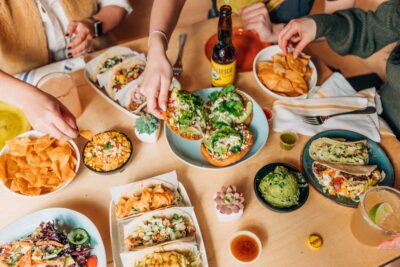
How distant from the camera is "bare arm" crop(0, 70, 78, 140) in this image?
3.90ft

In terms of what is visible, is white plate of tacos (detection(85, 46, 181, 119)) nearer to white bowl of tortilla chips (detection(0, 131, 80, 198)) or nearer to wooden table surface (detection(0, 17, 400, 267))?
wooden table surface (detection(0, 17, 400, 267))

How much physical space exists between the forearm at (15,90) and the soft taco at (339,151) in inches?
42.2

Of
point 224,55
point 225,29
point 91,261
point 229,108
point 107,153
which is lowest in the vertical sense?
point 91,261

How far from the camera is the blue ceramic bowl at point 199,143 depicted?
4.35 feet

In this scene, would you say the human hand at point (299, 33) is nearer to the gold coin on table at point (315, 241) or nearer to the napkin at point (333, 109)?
the napkin at point (333, 109)

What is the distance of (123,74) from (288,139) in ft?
2.55

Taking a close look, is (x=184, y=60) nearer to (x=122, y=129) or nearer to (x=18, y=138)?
(x=122, y=129)

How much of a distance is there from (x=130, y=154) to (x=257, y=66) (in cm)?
74

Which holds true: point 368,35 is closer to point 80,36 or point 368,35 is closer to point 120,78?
point 120,78

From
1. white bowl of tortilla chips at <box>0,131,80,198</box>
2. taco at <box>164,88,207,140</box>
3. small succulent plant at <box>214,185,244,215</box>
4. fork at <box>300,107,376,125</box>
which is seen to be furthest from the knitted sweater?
white bowl of tortilla chips at <box>0,131,80,198</box>

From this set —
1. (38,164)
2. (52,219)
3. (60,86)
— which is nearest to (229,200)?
(52,219)

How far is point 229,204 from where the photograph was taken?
3.85 ft

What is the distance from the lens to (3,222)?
1196 mm

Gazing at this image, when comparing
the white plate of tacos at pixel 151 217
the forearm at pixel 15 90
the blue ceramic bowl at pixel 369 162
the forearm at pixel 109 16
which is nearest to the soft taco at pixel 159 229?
the white plate of tacos at pixel 151 217
